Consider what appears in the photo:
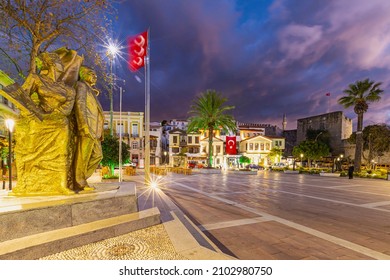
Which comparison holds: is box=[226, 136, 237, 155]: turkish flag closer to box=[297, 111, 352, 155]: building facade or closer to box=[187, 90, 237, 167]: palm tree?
box=[187, 90, 237, 167]: palm tree

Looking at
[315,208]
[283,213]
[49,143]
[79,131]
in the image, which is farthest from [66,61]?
[315,208]

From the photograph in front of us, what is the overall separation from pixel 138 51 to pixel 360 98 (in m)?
28.9

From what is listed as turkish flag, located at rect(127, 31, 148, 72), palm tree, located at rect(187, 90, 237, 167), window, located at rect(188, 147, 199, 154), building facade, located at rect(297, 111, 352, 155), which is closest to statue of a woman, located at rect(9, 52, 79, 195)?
turkish flag, located at rect(127, 31, 148, 72)

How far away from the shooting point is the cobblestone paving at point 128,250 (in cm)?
332

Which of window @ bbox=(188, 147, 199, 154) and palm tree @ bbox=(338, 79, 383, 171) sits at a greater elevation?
palm tree @ bbox=(338, 79, 383, 171)

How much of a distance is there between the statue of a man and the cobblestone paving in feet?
5.82

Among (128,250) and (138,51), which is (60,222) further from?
(138,51)

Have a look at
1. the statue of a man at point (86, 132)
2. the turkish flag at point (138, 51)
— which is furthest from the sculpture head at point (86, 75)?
the turkish flag at point (138, 51)

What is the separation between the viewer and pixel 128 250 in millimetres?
3562

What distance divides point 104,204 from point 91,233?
2.41 feet

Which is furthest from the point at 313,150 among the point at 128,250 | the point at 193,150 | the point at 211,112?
the point at 128,250

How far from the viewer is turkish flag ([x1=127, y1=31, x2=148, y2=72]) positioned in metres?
13.1
